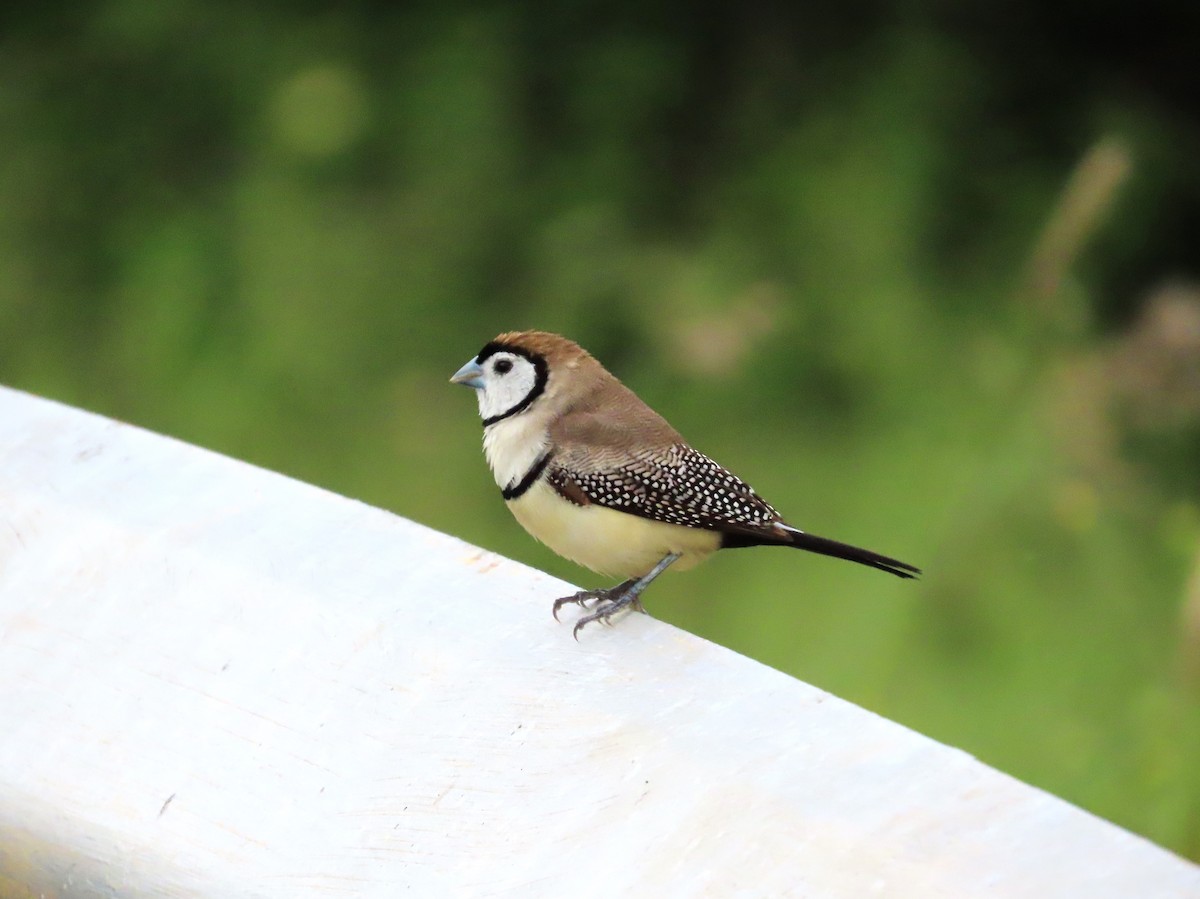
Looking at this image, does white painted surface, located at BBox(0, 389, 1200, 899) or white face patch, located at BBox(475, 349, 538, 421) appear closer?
white painted surface, located at BBox(0, 389, 1200, 899)

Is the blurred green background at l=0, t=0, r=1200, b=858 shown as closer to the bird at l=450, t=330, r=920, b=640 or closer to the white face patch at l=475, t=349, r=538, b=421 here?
the bird at l=450, t=330, r=920, b=640

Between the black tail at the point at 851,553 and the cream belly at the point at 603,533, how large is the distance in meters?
0.13

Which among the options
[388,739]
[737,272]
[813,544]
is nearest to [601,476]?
[813,544]

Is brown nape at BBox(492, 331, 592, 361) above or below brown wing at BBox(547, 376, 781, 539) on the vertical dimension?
above

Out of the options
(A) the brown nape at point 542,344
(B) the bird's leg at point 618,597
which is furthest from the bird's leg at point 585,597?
(A) the brown nape at point 542,344

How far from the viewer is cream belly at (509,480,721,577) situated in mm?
2121

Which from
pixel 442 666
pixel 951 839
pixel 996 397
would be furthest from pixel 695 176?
pixel 951 839

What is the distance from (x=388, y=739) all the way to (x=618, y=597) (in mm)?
393

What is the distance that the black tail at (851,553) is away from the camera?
6.53 ft

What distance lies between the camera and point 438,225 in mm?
3971

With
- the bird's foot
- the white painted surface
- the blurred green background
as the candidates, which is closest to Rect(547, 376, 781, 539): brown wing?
the bird's foot

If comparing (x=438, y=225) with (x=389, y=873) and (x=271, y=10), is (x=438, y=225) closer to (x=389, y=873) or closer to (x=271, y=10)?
(x=271, y=10)

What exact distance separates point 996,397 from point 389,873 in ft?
7.44

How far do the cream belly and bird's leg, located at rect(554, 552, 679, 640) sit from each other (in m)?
0.03
